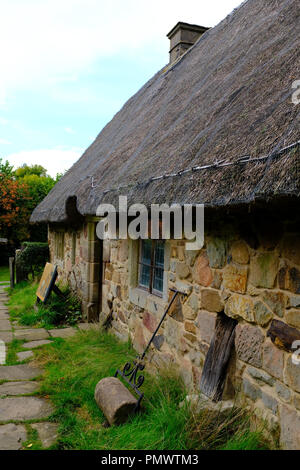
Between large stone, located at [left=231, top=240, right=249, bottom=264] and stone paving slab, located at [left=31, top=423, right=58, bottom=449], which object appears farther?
stone paving slab, located at [left=31, top=423, right=58, bottom=449]

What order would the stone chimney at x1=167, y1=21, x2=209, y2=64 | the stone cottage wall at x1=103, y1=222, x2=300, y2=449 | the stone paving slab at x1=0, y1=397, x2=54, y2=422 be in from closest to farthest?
the stone cottage wall at x1=103, y1=222, x2=300, y2=449
the stone paving slab at x1=0, y1=397, x2=54, y2=422
the stone chimney at x1=167, y1=21, x2=209, y2=64

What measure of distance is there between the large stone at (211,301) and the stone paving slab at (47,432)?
1.50 meters

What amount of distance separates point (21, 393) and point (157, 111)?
4321 mm

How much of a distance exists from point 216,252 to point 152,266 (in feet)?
4.77

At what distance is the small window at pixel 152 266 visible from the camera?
13.3ft

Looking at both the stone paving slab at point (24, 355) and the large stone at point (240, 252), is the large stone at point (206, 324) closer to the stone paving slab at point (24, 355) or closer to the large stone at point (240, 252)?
the large stone at point (240, 252)

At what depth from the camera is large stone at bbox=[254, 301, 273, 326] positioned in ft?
7.67

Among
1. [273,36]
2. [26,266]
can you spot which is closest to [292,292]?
[273,36]

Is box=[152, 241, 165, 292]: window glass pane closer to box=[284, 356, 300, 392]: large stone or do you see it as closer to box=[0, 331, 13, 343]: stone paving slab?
box=[284, 356, 300, 392]: large stone

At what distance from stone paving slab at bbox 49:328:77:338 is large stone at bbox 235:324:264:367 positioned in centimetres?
338

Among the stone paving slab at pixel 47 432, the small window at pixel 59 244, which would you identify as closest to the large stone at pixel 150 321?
the stone paving slab at pixel 47 432

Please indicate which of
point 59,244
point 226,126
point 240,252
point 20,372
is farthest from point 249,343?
point 59,244

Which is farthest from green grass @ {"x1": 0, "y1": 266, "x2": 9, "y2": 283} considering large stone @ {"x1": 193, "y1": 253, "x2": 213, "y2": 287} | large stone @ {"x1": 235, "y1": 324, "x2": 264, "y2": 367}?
large stone @ {"x1": 235, "y1": 324, "x2": 264, "y2": 367}

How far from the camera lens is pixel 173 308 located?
11.6ft
